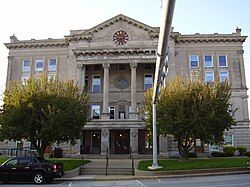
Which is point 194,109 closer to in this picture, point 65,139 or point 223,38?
point 65,139

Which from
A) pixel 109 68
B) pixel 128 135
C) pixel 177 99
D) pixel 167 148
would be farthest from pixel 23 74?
pixel 177 99

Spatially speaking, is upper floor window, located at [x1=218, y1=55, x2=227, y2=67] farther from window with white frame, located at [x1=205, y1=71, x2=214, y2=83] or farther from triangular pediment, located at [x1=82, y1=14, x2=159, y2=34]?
triangular pediment, located at [x1=82, y1=14, x2=159, y2=34]

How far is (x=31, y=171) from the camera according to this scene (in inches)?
768

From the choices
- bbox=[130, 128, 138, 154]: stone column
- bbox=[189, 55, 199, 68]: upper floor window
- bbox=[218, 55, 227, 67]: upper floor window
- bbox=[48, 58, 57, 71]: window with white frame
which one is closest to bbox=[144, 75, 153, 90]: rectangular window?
bbox=[189, 55, 199, 68]: upper floor window

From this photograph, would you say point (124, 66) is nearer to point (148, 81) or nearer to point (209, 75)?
point (148, 81)

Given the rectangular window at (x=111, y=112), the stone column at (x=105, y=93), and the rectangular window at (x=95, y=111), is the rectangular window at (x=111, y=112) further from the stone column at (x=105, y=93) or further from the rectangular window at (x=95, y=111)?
the stone column at (x=105, y=93)

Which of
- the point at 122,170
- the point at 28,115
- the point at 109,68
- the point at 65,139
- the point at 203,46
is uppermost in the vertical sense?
the point at 203,46

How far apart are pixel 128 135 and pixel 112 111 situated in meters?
3.89

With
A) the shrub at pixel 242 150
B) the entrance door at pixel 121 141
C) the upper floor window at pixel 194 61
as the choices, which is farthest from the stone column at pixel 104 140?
the shrub at pixel 242 150

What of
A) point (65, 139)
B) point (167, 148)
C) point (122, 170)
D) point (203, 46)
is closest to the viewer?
point (122, 170)

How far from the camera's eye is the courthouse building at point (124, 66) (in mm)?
42250

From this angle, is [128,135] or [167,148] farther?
[128,135]

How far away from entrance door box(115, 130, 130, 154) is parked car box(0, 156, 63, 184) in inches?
907

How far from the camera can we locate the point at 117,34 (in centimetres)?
4416
